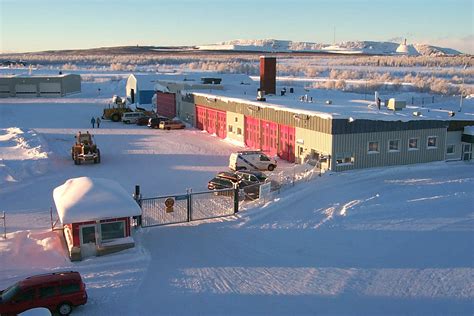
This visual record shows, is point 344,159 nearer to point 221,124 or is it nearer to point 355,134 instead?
point 355,134

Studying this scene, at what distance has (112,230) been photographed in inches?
546

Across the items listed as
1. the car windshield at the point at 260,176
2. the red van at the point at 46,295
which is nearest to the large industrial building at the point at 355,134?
the car windshield at the point at 260,176

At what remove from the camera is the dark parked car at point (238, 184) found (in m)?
18.6

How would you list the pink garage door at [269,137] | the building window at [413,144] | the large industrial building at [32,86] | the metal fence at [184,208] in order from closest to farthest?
1. the metal fence at [184,208]
2. the building window at [413,144]
3. the pink garage door at [269,137]
4. the large industrial building at [32,86]

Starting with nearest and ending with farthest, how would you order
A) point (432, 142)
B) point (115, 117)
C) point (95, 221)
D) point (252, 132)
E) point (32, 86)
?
point (95, 221) < point (432, 142) < point (252, 132) < point (115, 117) < point (32, 86)

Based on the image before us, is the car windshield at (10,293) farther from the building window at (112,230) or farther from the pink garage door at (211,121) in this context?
the pink garage door at (211,121)

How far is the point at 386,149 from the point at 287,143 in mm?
4820

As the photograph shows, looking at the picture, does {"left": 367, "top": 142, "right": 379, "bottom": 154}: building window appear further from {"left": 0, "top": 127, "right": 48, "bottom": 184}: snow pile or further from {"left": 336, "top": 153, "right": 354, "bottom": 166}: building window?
{"left": 0, "top": 127, "right": 48, "bottom": 184}: snow pile

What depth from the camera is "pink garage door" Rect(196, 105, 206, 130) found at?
119 feet

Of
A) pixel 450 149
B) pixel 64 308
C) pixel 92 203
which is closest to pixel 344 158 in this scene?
pixel 450 149

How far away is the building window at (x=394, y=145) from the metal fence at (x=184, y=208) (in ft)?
24.6

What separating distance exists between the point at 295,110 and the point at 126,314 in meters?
15.1

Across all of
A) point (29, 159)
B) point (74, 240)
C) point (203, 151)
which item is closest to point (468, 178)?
point (203, 151)

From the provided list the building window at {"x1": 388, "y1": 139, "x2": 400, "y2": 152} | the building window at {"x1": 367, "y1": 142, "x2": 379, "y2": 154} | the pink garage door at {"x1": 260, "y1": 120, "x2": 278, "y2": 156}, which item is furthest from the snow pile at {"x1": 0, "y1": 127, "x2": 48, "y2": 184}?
the building window at {"x1": 388, "y1": 139, "x2": 400, "y2": 152}
